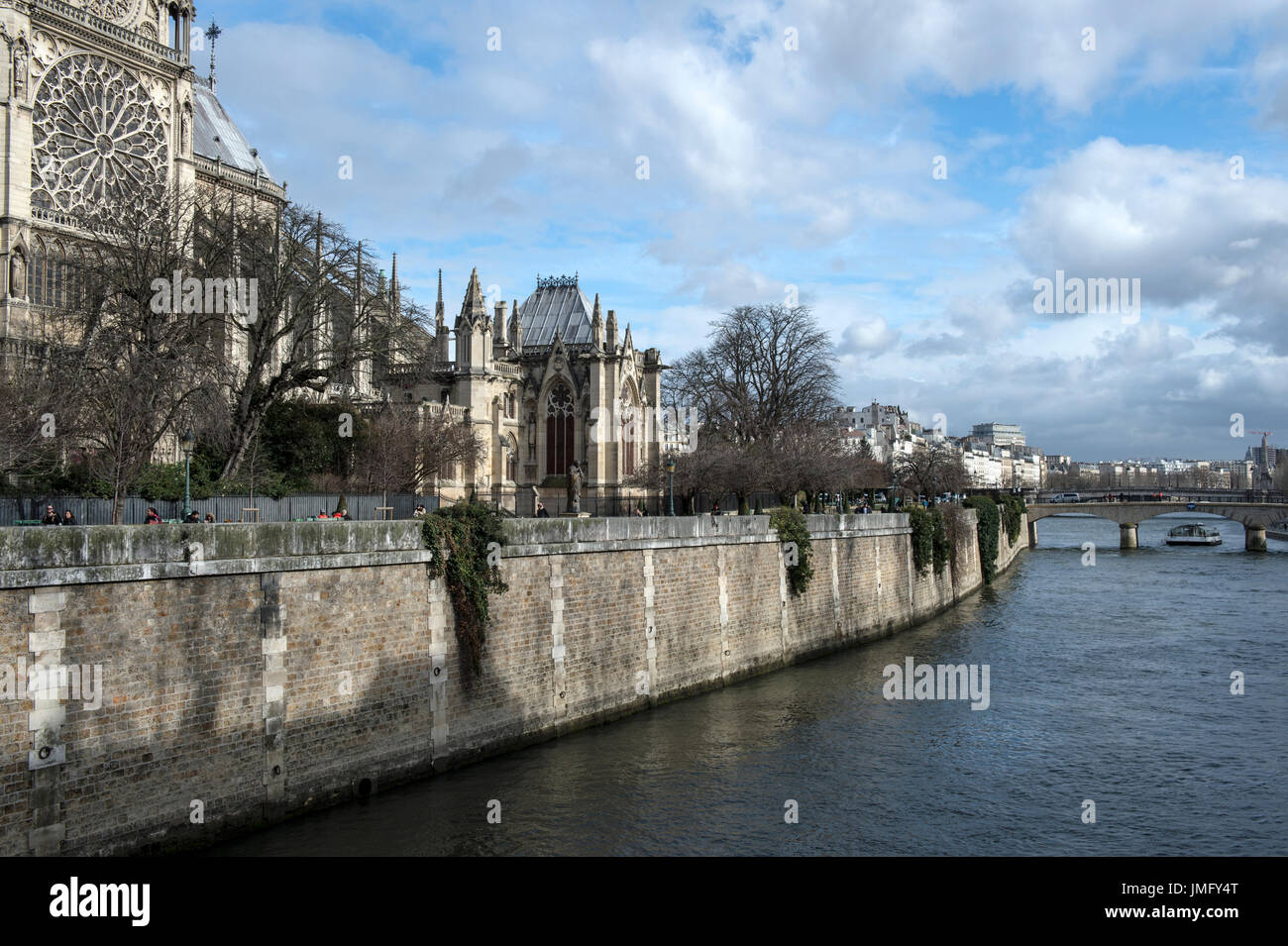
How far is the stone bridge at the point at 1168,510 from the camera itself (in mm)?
80562

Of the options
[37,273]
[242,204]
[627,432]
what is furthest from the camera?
[627,432]

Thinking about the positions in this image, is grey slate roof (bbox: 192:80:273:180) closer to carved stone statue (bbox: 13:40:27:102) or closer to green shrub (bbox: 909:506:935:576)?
carved stone statue (bbox: 13:40:27:102)

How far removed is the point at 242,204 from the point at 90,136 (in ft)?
18.9

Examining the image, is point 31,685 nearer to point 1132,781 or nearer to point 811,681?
point 1132,781

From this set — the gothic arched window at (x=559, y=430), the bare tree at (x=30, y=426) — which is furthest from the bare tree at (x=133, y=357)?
the gothic arched window at (x=559, y=430)

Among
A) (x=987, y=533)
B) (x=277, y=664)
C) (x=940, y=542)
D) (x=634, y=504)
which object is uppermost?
(x=634, y=504)

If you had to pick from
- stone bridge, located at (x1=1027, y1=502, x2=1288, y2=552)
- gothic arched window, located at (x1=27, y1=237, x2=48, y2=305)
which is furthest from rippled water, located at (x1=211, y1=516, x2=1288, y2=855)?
stone bridge, located at (x1=1027, y1=502, x2=1288, y2=552)

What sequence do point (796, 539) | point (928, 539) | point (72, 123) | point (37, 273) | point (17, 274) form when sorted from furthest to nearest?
point (928, 539) < point (72, 123) < point (37, 273) < point (17, 274) < point (796, 539)

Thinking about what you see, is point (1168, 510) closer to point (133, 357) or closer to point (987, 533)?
point (987, 533)

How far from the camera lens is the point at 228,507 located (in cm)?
2006

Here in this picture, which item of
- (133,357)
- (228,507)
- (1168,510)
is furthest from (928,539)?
(1168,510)

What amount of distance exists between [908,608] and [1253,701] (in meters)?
15.3

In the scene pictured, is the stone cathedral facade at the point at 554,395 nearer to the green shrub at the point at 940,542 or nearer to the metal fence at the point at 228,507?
the green shrub at the point at 940,542
